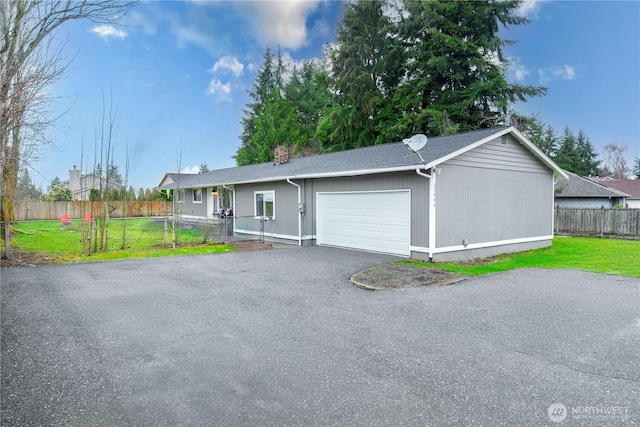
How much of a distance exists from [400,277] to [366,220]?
4.08 m

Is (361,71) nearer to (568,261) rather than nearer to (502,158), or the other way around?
(502,158)

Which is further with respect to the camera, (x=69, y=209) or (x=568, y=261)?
(x=69, y=209)

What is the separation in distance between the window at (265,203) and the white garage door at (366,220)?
8.21 ft

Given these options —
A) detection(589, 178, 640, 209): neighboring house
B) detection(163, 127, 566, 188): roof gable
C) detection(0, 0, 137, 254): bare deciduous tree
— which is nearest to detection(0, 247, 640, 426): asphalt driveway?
detection(0, 0, 137, 254): bare deciduous tree

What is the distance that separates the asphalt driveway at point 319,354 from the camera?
2631 millimetres

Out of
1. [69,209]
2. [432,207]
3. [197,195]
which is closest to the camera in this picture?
[432,207]

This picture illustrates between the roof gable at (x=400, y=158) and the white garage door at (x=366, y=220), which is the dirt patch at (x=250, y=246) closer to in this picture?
the white garage door at (x=366, y=220)

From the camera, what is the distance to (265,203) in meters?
14.9

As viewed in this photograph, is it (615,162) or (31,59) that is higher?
(615,162)

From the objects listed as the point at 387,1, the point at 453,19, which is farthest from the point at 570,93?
the point at 387,1

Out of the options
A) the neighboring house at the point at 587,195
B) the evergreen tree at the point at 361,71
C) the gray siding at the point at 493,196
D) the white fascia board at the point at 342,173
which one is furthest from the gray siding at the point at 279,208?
the neighboring house at the point at 587,195

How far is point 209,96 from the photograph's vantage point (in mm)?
23656

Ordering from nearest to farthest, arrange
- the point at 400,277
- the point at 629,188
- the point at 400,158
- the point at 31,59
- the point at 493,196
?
1. the point at 31,59
2. the point at 400,277
3. the point at 400,158
4. the point at 493,196
5. the point at 629,188

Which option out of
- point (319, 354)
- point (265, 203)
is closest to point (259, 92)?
point (265, 203)
